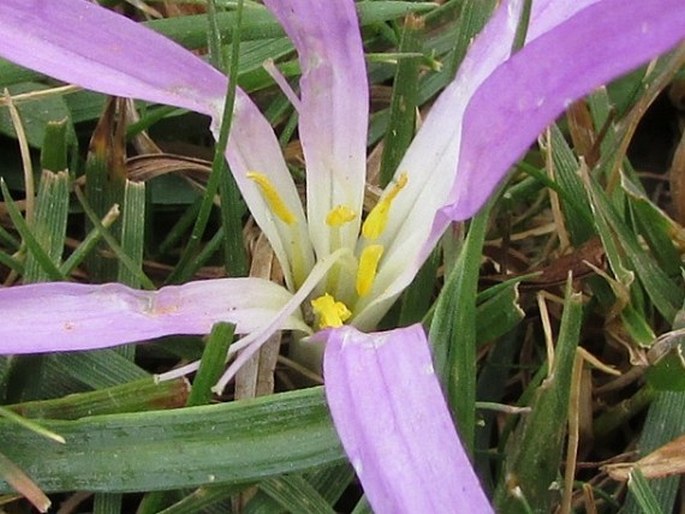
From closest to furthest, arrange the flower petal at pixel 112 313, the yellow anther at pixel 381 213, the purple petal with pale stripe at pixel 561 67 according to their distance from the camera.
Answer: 1. the purple petal with pale stripe at pixel 561 67
2. the flower petal at pixel 112 313
3. the yellow anther at pixel 381 213

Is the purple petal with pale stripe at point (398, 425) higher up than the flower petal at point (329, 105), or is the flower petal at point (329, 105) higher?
the flower petal at point (329, 105)

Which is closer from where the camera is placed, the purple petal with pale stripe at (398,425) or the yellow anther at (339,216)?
the purple petal with pale stripe at (398,425)

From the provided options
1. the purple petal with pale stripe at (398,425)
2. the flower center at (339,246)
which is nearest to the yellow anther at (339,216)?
the flower center at (339,246)

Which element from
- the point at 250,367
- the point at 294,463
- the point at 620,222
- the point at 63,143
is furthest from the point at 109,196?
the point at 620,222

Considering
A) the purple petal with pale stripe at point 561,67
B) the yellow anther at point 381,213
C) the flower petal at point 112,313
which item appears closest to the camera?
the purple petal with pale stripe at point 561,67

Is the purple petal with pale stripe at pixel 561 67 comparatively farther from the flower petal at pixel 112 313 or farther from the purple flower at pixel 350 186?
the flower petal at pixel 112 313

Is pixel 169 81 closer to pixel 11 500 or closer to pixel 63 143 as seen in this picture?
pixel 63 143

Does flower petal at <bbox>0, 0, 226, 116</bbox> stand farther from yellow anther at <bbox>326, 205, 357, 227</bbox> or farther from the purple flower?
yellow anther at <bbox>326, 205, 357, 227</bbox>
